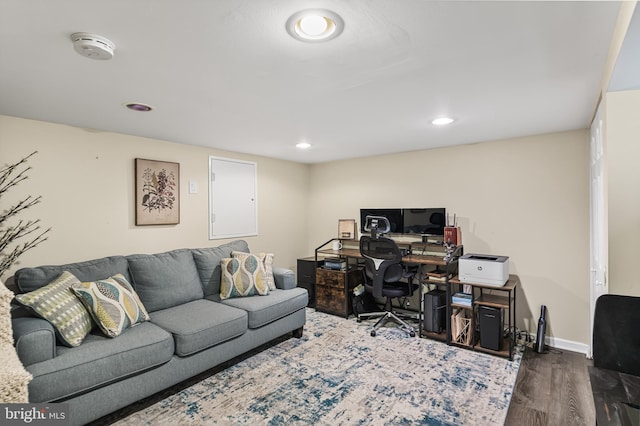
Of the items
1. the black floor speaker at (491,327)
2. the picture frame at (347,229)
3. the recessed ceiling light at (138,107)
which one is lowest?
the black floor speaker at (491,327)

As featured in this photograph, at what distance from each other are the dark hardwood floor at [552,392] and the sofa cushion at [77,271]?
3240mm

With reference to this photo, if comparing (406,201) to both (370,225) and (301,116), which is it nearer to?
(370,225)

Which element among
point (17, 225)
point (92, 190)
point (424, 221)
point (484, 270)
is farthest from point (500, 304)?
point (17, 225)

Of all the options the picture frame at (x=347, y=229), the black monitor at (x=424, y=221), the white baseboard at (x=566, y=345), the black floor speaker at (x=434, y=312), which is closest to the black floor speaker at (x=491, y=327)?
the black floor speaker at (x=434, y=312)

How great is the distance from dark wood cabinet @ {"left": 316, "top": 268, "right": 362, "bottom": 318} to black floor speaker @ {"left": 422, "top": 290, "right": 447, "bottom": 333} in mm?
1015

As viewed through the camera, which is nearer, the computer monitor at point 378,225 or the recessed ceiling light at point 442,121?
the recessed ceiling light at point 442,121

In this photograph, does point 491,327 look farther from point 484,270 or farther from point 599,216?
point 599,216

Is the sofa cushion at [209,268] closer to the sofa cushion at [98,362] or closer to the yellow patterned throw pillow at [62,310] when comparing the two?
the sofa cushion at [98,362]

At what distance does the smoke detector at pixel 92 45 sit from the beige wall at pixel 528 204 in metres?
3.53

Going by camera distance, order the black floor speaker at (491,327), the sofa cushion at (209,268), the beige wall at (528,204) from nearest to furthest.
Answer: the black floor speaker at (491,327) → the beige wall at (528,204) → the sofa cushion at (209,268)

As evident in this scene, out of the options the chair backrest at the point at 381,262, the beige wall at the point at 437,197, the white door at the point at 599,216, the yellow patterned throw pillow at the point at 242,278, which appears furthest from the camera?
the chair backrest at the point at 381,262

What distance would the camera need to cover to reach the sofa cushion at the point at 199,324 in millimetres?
2512

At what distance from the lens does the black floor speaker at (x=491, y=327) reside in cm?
311

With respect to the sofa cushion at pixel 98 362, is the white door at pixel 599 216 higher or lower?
higher
